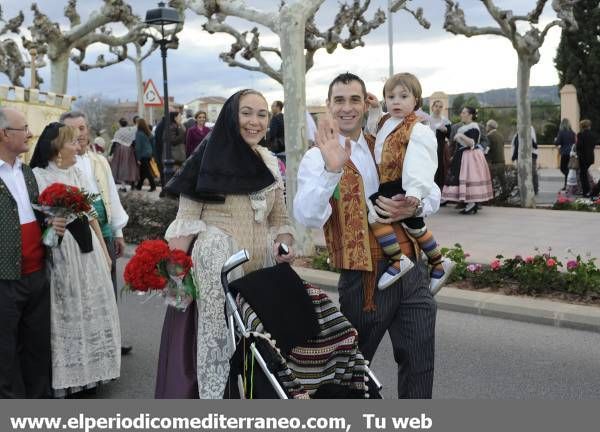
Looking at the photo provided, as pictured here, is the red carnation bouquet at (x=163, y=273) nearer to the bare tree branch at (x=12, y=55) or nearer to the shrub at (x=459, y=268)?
the shrub at (x=459, y=268)

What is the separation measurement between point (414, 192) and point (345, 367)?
2.92 feet

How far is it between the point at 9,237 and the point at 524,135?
484 inches

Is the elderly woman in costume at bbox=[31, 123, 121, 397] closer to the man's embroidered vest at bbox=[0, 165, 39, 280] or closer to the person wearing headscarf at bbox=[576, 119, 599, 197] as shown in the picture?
the man's embroidered vest at bbox=[0, 165, 39, 280]

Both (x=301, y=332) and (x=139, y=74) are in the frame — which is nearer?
(x=301, y=332)

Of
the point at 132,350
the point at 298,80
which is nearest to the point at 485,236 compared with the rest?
the point at 298,80

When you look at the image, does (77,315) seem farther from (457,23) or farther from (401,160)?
(457,23)

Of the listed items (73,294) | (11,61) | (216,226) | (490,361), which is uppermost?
(11,61)

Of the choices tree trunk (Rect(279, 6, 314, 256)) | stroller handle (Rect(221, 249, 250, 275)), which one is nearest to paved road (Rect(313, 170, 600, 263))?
tree trunk (Rect(279, 6, 314, 256))

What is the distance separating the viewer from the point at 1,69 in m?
28.1

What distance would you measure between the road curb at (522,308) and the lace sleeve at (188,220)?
4.16m

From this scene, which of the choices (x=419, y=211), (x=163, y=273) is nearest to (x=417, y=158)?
(x=419, y=211)

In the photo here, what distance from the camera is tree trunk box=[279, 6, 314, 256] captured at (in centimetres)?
982

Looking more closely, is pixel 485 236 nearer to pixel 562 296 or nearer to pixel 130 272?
pixel 562 296

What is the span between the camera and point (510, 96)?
38.8 metres
